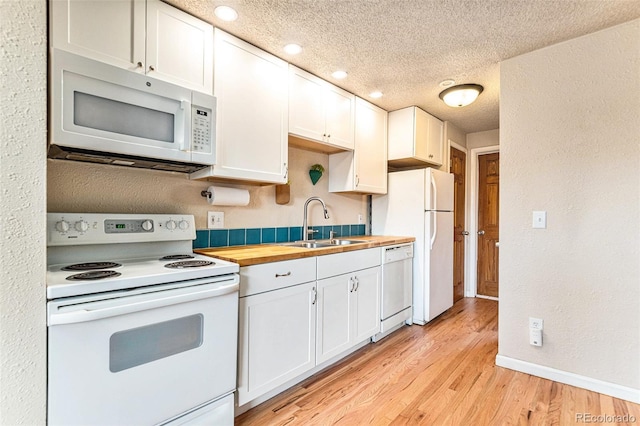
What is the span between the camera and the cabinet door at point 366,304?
97.4 inches

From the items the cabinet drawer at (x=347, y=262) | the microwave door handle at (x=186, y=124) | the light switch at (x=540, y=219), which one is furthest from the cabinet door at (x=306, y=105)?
the light switch at (x=540, y=219)

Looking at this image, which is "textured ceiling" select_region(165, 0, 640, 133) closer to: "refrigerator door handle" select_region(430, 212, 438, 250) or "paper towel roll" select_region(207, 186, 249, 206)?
"paper towel roll" select_region(207, 186, 249, 206)

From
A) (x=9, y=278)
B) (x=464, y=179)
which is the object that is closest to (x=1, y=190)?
(x=9, y=278)

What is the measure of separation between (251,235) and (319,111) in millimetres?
1118

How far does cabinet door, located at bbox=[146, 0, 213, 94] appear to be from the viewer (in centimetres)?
164

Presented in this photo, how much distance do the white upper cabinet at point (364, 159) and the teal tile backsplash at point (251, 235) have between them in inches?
17.9

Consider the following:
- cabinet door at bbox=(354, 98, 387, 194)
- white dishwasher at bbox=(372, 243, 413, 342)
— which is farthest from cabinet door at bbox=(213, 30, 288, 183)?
white dishwasher at bbox=(372, 243, 413, 342)

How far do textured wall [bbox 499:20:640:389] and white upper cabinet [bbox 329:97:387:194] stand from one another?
1161 mm

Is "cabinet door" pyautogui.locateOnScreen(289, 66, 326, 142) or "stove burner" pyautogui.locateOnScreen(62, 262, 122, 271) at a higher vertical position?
"cabinet door" pyautogui.locateOnScreen(289, 66, 326, 142)

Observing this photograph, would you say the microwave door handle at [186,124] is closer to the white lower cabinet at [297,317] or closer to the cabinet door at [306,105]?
the white lower cabinet at [297,317]

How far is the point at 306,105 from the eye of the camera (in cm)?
248

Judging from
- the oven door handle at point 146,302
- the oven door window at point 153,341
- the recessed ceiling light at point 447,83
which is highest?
the recessed ceiling light at point 447,83

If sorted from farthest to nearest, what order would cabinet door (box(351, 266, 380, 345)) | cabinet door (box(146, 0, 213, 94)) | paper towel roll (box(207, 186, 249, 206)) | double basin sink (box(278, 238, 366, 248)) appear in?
double basin sink (box(278, 238, 366, 248)) < cabinet door (box(351, 266, 380, 345)) < paper towel roll (box(207, 186, 249, 206)) < cabinet door (box(146, 0, 213, 94))

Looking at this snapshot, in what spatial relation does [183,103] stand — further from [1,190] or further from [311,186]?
[311,186]
